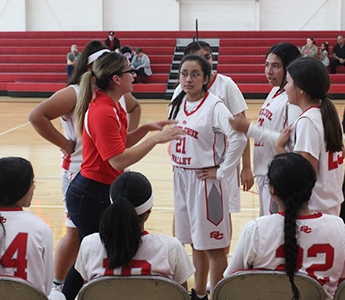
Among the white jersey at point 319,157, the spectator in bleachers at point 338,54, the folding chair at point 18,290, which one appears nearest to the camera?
the folding chair at point 18,290

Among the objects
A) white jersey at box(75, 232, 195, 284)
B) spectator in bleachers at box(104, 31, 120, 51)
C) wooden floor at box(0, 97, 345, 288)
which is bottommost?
wooden floor at box(0, 97, 345, 288)

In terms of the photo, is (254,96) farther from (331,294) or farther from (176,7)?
(331,294)

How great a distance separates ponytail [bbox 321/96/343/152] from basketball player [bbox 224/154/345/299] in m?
0.45

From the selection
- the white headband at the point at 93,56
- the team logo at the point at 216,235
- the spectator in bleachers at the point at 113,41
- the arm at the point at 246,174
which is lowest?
the team logo at the point at 216,235

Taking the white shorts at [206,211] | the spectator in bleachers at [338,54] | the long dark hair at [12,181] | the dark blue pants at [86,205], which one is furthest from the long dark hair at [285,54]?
the spectator in bleachers at [338,54]

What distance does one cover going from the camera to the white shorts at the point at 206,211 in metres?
2.74

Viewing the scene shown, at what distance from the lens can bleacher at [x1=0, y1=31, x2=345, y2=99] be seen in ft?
47.4

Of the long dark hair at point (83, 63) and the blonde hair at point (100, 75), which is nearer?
the blonde hair at point (100, 75)

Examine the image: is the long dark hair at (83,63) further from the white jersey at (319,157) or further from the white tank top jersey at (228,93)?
the white jersey at (319,157)

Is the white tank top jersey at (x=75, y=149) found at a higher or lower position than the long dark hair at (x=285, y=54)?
lower

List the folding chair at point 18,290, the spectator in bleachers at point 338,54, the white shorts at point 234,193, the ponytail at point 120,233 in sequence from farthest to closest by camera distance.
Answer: the spectator in bleachers at point 338,54 → the white shorts at point 234,193 → the ponytail at point 120,233 → the folding chair at point 18,290

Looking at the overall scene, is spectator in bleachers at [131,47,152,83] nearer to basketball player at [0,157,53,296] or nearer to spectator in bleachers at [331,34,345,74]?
spectator in bleachers at [331,34,345,74]

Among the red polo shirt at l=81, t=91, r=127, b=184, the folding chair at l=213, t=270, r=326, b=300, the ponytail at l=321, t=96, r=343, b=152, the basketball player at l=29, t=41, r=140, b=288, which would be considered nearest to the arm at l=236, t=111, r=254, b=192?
the ponytail at l=321, t=96, r=343, b=152

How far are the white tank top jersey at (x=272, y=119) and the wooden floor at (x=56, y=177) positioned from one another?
1023 mm
